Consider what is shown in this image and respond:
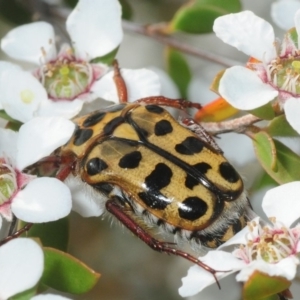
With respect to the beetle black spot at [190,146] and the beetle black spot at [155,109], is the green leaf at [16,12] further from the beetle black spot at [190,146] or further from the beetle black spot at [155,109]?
the beetle black spot at [190,146]

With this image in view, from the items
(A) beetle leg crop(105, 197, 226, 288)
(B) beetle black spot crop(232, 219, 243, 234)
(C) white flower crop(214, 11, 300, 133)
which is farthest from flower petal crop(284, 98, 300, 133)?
(A) beetle leg crop(105, 197, 226, 288)

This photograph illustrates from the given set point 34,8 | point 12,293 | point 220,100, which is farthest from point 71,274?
point 34,8

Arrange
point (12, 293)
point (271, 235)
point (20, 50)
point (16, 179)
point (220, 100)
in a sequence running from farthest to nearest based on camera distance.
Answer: point (20, 50)
point (220, 100)
point (16, 179)
point (271, 235)
point (12, 293)

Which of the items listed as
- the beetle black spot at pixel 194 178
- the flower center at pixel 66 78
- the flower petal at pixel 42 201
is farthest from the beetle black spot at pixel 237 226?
the flower center at pixel 66 78

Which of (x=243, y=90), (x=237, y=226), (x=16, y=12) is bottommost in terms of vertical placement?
(x=16, y=12)

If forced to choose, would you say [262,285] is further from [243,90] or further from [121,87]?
[121,87]

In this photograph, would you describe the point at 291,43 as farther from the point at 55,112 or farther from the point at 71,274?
the point at 71,274

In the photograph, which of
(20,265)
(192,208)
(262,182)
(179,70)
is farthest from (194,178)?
(179,70)
